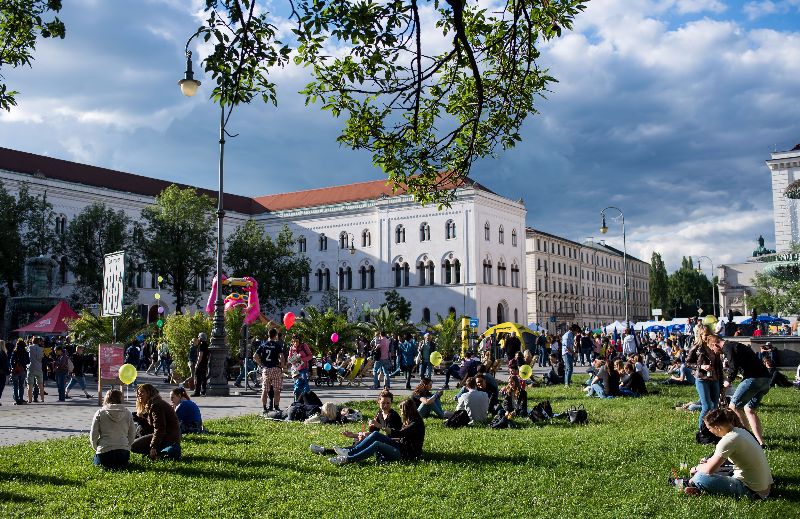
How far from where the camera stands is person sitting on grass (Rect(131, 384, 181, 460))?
9.85 m

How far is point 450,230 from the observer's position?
7206 centimetres

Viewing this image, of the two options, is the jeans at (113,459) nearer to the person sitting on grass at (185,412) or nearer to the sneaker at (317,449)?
the sneaker at (317,449)

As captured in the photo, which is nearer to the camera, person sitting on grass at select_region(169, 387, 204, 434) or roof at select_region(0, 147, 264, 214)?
person sitting on grass at select_region(169, 387, 204, 434)

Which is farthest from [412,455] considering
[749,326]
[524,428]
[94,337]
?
[749,326]

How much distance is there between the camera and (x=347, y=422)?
14.3m

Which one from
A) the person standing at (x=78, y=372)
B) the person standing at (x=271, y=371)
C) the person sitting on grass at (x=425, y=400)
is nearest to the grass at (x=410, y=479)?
the person sitting on grass at (x=425, y=400)

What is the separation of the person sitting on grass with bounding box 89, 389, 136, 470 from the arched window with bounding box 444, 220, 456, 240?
63.4m

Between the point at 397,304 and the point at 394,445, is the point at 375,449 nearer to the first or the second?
the point at 394,445

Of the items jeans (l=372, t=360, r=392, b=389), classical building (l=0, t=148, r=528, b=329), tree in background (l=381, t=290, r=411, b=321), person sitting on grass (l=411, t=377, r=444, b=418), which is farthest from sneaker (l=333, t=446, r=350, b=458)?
classical building (l=0, t=148, r=528, b=329)

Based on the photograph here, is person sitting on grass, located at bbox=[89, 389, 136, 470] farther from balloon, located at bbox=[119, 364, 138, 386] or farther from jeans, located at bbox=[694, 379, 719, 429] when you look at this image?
jeans, located at bbox=[694, 379, 719, 429]

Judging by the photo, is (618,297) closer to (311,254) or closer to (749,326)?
(311,254)

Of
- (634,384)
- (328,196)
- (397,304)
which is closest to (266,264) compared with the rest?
(397,304)

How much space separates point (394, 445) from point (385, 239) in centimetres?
6592

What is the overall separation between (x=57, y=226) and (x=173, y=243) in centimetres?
1216
